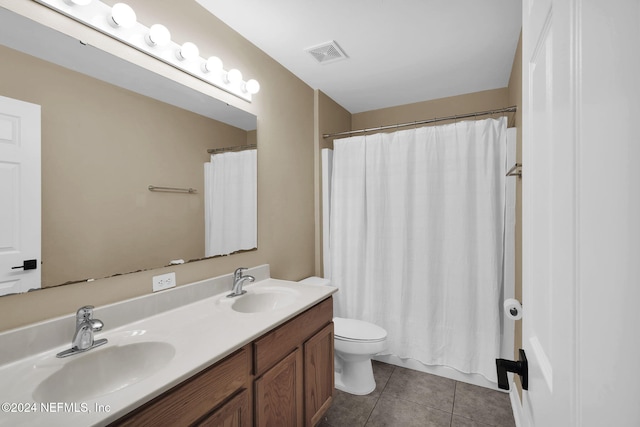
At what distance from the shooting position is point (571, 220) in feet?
1.22

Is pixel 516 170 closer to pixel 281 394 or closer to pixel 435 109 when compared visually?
pixel 435 109

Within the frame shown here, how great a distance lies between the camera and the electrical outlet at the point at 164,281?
4.54ft

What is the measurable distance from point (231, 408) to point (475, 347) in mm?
1951

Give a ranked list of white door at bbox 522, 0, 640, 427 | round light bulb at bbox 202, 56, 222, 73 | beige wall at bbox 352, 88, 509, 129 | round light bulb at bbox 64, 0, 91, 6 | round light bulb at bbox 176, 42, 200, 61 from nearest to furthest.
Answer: white door at bbox 522, 0, 640, 427 → round light bulb at bbox 64, 0, 91, 6 → round light bulb at bbox 176, 42, 200, 61 → round light bulb at bbox 202, 56, 222, 73 → beige wall at bbox 352, 88, 509, 129

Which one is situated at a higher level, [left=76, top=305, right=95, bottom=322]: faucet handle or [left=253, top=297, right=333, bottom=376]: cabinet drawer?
[left=76, top=305, right=95, bottom=322]: faucet handle

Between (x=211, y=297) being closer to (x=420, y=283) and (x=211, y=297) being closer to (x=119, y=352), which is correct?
(x=119, y=352)

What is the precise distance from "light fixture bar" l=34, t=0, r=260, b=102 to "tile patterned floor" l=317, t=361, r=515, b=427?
2282 mm

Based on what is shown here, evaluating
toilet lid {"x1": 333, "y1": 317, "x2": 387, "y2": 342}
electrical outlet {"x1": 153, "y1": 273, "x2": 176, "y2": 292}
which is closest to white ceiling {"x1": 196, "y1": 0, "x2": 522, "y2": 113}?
electrical outlet {"x1": 153, "y1": 273, "x2": 176, "y2": 292}

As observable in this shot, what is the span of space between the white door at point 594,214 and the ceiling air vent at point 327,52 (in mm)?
1818

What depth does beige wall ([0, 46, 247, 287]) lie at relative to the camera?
3.46 ft

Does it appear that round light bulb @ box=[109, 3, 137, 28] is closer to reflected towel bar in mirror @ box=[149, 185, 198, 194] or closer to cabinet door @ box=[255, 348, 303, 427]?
reflected towel bar in mirror @ box=[149, 185, 198, 194]

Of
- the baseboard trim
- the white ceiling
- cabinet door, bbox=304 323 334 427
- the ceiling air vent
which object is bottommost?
the baseboard trim

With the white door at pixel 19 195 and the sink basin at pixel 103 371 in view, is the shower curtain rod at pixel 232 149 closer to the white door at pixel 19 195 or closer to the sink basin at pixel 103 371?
the white door at pixel 19 195

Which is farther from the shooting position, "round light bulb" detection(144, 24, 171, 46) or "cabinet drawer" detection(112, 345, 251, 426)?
"round light bulb" detection(144, 24, 171, 46)
